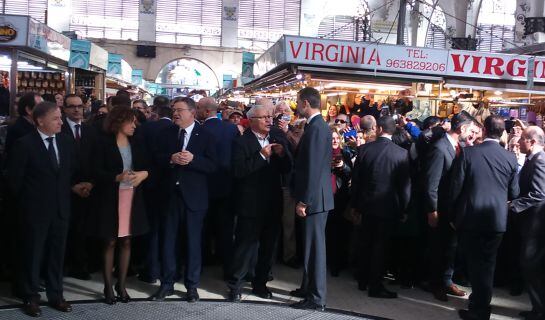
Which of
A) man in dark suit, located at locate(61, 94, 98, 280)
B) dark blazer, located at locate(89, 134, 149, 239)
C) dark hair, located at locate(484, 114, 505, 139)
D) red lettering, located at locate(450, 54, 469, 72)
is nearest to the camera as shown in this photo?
dark hair, located at locate(484, 114, 505, 139)

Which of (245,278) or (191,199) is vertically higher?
(191,199)

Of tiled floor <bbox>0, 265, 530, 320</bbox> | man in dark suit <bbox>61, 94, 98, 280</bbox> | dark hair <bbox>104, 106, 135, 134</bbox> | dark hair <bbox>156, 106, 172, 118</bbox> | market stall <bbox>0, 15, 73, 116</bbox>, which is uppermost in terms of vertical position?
market stall <bbox>0, 15, 73, 116</bbox>

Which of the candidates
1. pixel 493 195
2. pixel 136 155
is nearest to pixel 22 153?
pixel 136 155

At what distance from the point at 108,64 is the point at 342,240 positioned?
11.8 metres

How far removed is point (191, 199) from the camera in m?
5.07

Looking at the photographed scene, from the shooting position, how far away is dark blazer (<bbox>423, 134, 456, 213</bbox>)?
5.26 m

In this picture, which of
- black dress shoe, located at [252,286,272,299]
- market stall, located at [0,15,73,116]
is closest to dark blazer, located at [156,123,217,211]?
black dress shoe, located at [252,286,272,299]

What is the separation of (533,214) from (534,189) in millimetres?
219

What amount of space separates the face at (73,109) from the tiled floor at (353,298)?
64.5 inches

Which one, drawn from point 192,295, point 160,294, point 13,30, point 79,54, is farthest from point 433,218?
point 79,54

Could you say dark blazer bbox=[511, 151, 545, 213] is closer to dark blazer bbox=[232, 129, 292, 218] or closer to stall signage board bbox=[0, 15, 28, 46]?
dark blazer bbox=[232, 129, 292, 218]

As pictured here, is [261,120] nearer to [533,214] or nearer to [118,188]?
[118,188]

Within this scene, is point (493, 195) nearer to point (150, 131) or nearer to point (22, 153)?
point (150, 131)

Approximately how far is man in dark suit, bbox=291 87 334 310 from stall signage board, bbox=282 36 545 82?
3.72 metres
